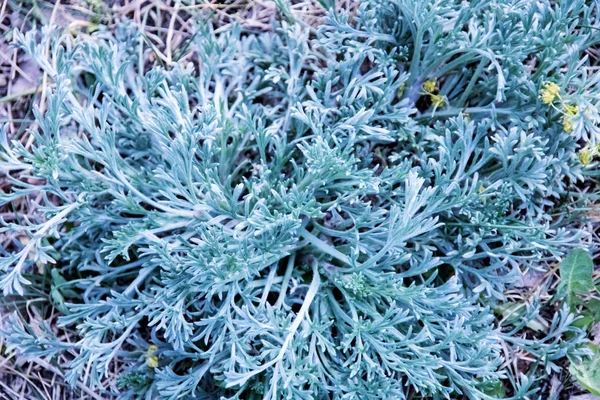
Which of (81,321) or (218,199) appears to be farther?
(81,321)

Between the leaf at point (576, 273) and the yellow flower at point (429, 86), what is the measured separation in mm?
938

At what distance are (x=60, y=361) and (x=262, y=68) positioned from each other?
1644 mm

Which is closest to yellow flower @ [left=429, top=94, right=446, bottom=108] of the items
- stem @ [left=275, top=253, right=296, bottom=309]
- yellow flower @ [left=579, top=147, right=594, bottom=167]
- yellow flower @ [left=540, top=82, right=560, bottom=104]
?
yellow flower @ [left=540, top=82, right=560, bottom=104]

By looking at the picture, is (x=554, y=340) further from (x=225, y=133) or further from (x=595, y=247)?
(x=225, y=133)

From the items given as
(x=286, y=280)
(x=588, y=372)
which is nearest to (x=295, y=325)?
(x=286, y=280)

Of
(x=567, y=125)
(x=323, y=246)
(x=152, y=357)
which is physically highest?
(x=567, y=125)

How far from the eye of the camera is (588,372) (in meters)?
2.61

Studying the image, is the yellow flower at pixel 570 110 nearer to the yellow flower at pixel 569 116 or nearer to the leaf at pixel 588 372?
the yellow flower at pixel 569 116

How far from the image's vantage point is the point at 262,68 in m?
2.86

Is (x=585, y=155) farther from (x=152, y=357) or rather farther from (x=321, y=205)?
(x=152, y=357)

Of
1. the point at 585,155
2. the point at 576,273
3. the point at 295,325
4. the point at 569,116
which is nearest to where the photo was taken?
the point at 295,325

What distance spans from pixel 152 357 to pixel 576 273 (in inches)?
73.3

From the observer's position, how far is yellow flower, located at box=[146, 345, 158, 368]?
2576 mm

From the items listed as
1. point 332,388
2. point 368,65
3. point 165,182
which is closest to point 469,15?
point 368,65
